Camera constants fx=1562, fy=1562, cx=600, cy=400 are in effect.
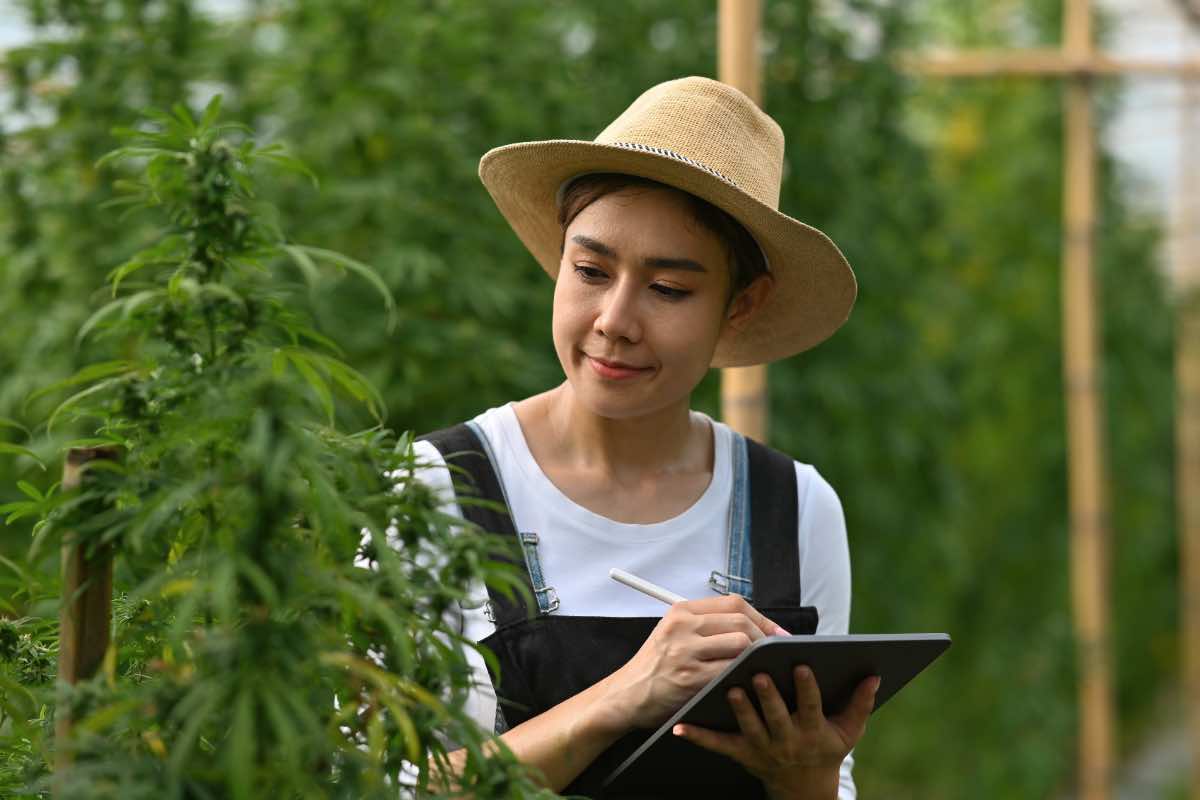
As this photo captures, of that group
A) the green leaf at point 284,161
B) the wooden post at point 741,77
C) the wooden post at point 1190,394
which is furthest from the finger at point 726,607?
the wooden post at point 1190,394

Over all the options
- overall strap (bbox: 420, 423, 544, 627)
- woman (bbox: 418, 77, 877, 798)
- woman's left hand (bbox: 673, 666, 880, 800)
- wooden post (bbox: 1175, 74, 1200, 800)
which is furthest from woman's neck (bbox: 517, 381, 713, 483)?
wooden post (bbox: 1175, 74, 1200, 800)

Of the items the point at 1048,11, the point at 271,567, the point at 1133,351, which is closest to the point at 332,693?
the point at 271,567

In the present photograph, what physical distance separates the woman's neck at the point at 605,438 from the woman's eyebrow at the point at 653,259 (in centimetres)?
23

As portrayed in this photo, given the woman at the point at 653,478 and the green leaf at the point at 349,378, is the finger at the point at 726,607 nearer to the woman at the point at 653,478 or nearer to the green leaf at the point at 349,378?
the woman at the point at 653,478

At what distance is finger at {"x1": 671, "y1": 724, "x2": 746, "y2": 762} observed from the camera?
167 centimetres

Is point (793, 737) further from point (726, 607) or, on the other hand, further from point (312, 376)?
point (312, 376)

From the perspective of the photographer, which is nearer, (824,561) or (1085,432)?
(824,561)

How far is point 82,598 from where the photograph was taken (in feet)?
4.43

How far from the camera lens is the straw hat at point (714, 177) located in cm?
190

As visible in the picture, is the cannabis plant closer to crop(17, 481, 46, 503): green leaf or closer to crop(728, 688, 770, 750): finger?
crop(17, 481, 46, 503): green leaf

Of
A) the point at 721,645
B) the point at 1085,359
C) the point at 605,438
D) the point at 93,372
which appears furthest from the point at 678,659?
the point at 1085,359

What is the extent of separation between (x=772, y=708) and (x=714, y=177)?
0.63 meters

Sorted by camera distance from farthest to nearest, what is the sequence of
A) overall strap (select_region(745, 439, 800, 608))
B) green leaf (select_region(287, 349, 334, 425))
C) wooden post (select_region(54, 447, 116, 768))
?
overall strap (select_region(745, 439, 800, 608)) → green leaf (select_region(287, 349, 334, 425)) → wooden post (select_region(54, 447, 116, 768))

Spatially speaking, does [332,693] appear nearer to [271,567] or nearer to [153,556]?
[271,567]
